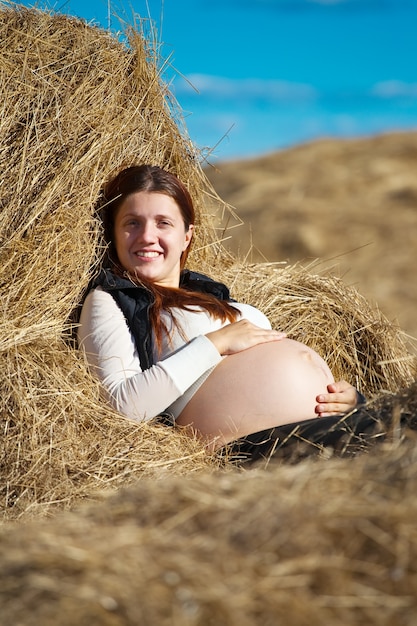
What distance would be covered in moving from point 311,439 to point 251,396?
0.32 metres

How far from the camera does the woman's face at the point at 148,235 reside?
358 cm

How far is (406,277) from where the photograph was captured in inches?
430

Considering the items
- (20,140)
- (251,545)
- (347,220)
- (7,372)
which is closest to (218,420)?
(7,372)

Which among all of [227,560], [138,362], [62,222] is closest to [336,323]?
[138,362]

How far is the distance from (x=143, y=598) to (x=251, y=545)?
0.76ft

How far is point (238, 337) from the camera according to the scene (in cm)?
341

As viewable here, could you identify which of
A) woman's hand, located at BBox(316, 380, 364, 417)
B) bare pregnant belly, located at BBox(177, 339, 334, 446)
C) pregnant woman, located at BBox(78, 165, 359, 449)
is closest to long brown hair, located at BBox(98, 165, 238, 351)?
pregnant woman, located at BBox(78, 165, 359, 449)

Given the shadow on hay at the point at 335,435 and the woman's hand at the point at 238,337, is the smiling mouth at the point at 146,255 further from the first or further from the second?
the shadow on hay at the point at 335,435

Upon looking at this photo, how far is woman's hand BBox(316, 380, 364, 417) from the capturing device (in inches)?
133

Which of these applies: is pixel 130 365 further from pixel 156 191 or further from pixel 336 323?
pixel 336 323

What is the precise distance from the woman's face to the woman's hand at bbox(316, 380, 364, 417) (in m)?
0.80

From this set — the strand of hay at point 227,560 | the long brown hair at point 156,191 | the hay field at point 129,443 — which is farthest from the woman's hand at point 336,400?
the strand of hay at point 227,560

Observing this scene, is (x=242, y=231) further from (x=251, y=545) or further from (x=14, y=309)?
(x=251, y=545)

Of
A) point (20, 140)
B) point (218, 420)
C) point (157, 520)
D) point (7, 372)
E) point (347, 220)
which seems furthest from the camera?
point (347, 220)
